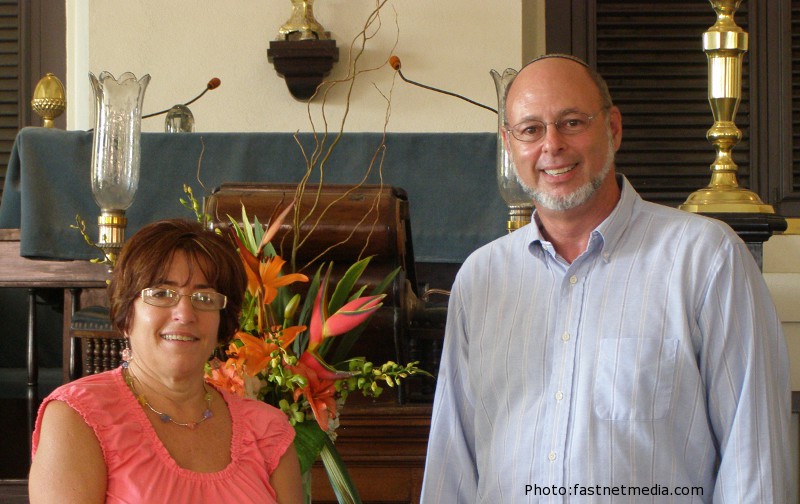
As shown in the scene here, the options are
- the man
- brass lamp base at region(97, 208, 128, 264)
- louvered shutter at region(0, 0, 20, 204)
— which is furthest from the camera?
louvered shutter at region(0, 0, 20, 204)

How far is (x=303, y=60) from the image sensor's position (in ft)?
16.7

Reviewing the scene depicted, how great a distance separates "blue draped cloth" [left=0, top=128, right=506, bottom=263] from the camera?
3.38 metres

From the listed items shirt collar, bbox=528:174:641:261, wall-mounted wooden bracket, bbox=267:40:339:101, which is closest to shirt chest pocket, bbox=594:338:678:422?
shirt collar, bbox=528:174:641:261

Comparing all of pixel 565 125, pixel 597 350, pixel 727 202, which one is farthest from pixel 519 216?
pixel 597 350

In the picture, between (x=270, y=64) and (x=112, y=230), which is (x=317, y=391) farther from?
(x=270, y=64)

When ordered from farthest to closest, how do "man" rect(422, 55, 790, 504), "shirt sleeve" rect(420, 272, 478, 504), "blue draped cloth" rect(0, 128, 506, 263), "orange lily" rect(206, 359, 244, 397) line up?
"blue draped cloth" rect(0, 128, 506, 263) → "shirt sleeve" rect(420, 272, 478, 504) → "orange lily" rect(206, 359, 244, 397) → "man" rect(422, 55, 790, 504)

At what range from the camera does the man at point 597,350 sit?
1639mm

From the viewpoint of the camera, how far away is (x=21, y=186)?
3391 mm

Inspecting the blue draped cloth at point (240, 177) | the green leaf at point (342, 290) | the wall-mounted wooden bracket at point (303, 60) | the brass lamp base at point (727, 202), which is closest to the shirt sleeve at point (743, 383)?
the green leaf at point (342, 290)

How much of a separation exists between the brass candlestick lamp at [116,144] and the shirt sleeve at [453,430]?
3.59 ft

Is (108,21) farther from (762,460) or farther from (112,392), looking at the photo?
(762,460)

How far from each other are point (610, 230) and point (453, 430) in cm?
44

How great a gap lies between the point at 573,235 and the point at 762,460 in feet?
1.51

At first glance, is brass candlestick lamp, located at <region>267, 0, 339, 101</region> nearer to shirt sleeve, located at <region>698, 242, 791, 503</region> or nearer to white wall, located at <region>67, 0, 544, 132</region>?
white wall, located at <region>67, 0, 544, 132</region>
